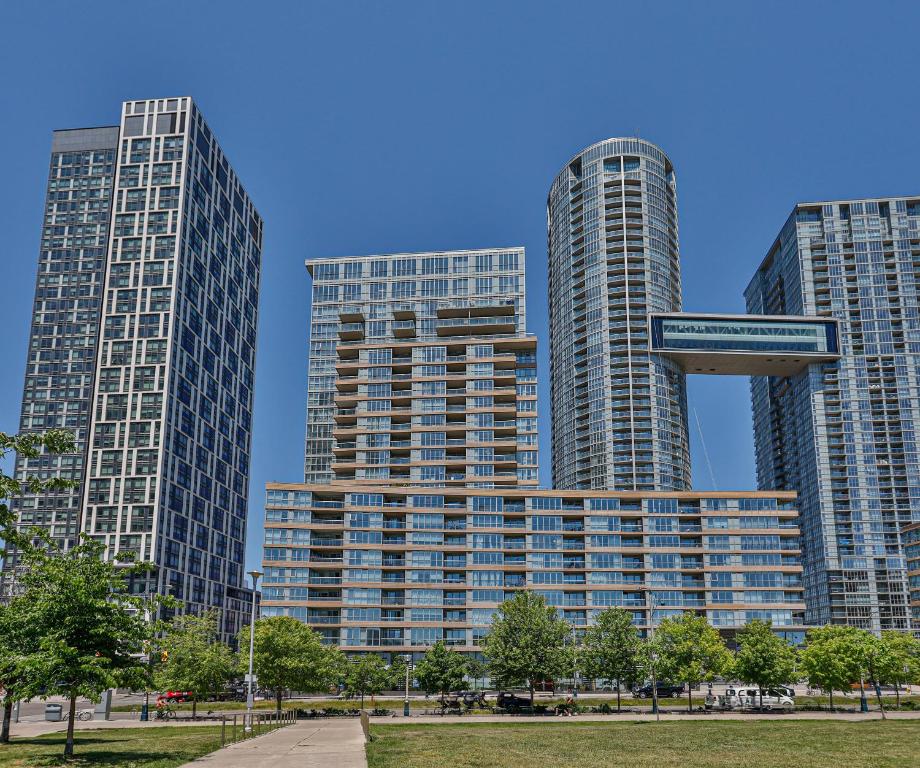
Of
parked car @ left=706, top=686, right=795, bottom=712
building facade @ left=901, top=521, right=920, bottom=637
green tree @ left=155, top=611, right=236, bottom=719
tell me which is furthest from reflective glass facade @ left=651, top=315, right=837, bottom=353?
green tree @ left=155, top=611, right=236, bottom=719

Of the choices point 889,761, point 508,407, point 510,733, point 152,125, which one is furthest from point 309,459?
point 889,761

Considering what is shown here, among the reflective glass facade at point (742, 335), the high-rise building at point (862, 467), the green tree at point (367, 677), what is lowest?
the green tree at point (367, 677)

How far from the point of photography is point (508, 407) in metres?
151

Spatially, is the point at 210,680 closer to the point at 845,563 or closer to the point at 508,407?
the point at 508,407

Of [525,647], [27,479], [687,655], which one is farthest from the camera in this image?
[525,647]

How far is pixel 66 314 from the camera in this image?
7648 inches

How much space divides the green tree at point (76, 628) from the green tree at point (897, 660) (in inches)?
2375

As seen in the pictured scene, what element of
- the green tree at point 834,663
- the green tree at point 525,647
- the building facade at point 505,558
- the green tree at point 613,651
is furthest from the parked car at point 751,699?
the building facade at point 505,558

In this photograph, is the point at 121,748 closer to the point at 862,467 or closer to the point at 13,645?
A: the point at 13,645

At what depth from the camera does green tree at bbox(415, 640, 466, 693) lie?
273 feet

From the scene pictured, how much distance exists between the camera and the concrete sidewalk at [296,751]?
35.2 metres

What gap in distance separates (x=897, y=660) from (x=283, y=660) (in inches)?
2037

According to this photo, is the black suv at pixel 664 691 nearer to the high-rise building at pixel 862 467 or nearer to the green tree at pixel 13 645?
the green tree at pixel 13 645

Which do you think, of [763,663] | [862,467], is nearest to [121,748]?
[763,663]
